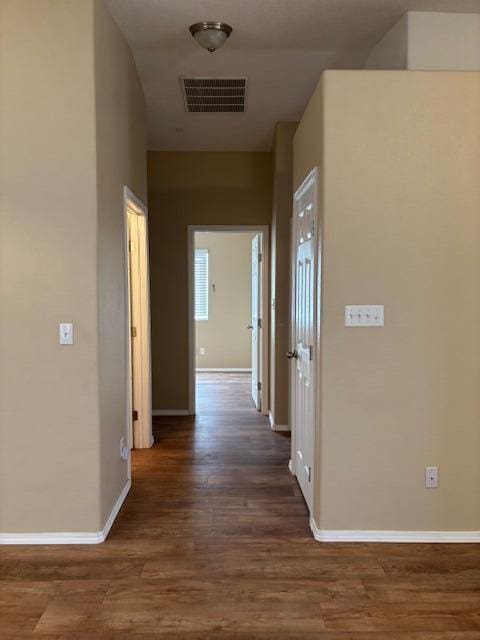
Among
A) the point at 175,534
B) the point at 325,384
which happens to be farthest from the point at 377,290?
the point at 175,534

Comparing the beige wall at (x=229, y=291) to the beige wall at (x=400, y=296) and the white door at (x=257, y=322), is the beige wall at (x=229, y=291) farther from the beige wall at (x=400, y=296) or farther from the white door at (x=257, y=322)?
the beige wall at (x=400, y=296)

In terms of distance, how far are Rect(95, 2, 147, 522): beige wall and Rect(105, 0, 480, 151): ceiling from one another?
21 cm

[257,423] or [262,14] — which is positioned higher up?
[262,14]

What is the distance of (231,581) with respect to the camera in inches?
96.3

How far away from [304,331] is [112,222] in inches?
54.1

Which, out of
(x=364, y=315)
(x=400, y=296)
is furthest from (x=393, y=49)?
(x=364, y=315)

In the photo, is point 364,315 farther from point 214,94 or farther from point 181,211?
point 181,211

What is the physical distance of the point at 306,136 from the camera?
3.26 meters

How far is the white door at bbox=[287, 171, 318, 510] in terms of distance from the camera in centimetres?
305

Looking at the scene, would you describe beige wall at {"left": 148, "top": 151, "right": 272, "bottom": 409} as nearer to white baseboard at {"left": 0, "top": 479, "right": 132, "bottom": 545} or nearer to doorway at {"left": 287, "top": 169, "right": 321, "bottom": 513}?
doorway at {"left": 287, "top": 169, "right": 321, "bottom": 513}

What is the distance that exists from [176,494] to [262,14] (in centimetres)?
303

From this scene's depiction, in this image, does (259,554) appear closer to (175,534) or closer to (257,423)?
(175,534)

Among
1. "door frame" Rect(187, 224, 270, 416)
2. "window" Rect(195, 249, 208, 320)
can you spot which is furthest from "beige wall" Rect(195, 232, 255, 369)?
"door frame" Rect(187, 224, 270, 416)

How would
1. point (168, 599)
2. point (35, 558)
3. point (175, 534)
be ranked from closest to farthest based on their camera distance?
point (168, 599) → point (35, 558) → point (175, 534)
